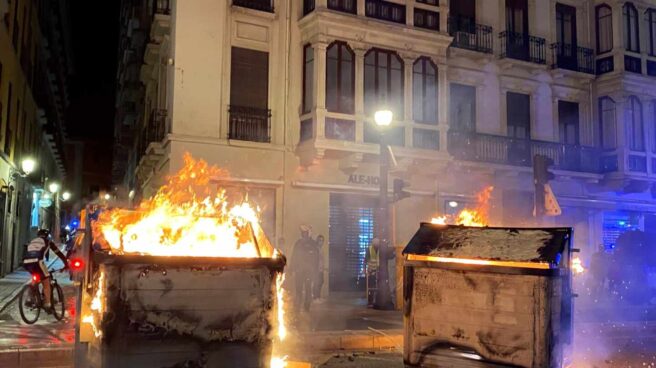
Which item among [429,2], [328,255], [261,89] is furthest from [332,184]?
[429,2]

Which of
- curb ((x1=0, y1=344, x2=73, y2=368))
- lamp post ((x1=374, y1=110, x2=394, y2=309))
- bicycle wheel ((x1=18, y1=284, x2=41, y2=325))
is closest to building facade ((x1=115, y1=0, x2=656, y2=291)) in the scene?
lamp post ((x1=374, y1=110, x2=394, y2=309))

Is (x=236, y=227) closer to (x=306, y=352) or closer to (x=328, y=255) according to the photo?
(x=306, y=352)

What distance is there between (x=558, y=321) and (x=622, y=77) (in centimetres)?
1933

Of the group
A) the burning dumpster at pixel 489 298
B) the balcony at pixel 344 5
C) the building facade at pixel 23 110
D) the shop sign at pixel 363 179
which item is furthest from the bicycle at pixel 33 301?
the balcony at pixel 344 5

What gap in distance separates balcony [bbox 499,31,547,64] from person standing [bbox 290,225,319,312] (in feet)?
37.6

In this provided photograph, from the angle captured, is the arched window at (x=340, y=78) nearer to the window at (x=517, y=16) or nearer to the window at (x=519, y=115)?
the window at (x=519, y=115)

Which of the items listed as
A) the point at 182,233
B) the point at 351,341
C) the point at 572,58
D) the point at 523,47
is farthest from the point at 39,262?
the point at 572,58

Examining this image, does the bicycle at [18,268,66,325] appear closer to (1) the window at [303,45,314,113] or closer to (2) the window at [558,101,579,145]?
(1) the window at [303,45,314,113]

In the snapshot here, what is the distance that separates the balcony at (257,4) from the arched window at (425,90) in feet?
16.2

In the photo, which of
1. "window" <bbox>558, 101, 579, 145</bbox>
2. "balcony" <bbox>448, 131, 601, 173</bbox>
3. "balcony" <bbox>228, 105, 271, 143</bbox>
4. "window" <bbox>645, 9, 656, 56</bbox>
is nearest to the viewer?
"balcony" <bbox>228, 105, 271, 143</bbox>

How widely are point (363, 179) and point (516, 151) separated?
19.7ft

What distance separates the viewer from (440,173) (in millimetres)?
20234

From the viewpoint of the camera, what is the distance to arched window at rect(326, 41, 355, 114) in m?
18.2

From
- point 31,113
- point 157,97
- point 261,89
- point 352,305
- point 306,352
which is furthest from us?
point 31,113
